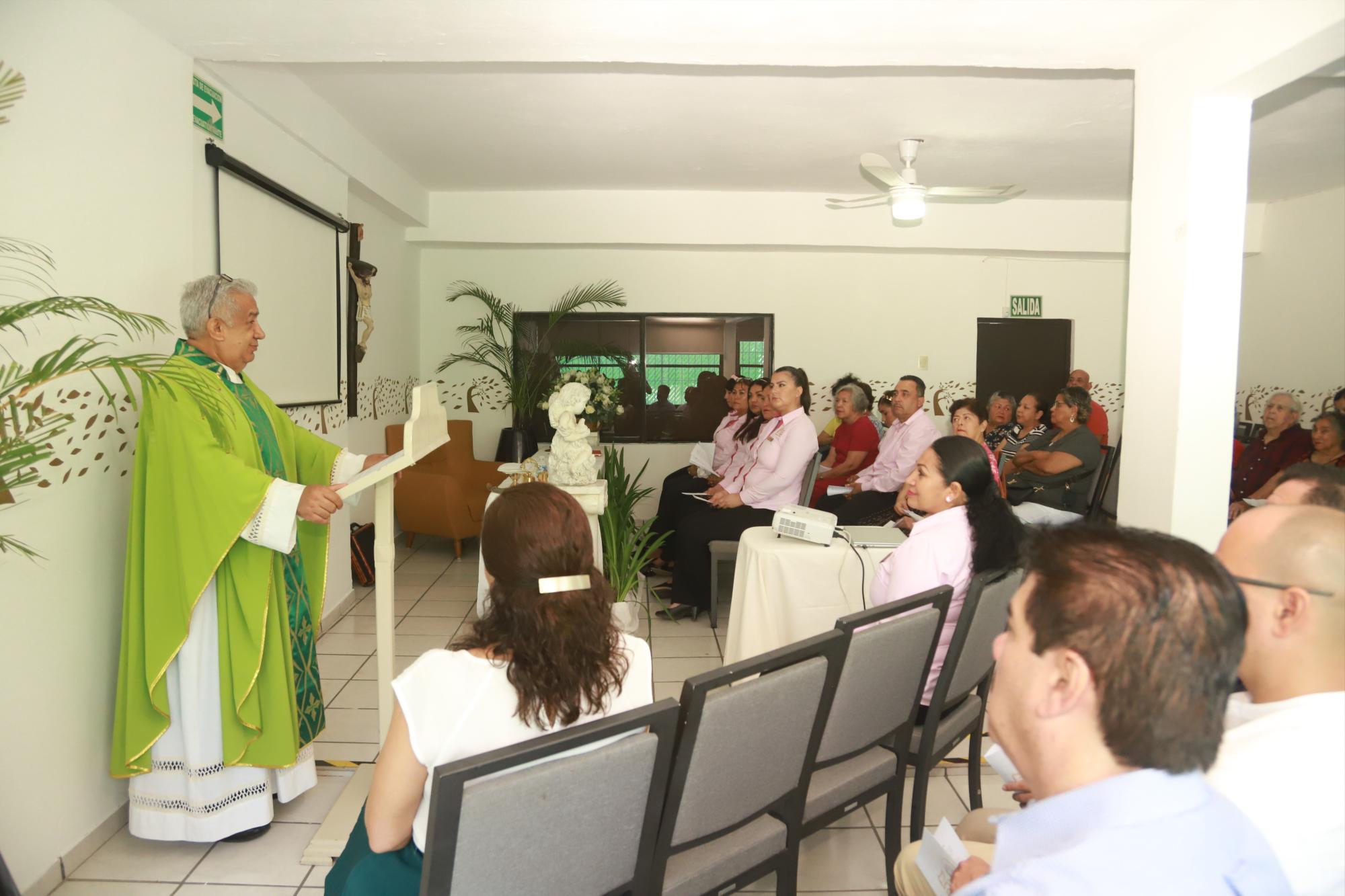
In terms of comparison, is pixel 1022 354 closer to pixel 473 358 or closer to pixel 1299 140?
pixel 1299 140

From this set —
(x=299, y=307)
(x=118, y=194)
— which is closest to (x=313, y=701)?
(x=118, y=194)

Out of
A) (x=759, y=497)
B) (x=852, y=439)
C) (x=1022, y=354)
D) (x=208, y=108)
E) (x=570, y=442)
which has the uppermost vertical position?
(x=208, y=108)

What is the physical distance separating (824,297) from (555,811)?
694 cm

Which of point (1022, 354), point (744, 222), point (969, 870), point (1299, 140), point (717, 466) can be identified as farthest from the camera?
point (1022, 354)

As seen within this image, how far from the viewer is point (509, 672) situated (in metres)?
1.38

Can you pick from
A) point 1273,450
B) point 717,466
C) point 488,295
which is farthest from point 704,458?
point 1273,450

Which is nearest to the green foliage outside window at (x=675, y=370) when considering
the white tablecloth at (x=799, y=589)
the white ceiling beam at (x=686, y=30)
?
the white tablecloth at (x=799, y=589)

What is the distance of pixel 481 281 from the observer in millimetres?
7535

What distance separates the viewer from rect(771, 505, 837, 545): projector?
11.1 feet

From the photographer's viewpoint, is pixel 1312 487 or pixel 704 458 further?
pixel 704 458

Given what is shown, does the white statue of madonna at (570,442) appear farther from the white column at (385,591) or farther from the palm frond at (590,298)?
the palm frond at (590,298)

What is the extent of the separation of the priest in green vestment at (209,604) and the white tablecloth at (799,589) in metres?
1.54

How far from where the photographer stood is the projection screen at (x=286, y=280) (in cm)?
367

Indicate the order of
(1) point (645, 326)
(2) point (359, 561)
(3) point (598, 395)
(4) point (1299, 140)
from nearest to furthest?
(4) point (1299, 140)
(2) point (359, 561)
(3) point (598, 395)
(1) point (645, 326)
